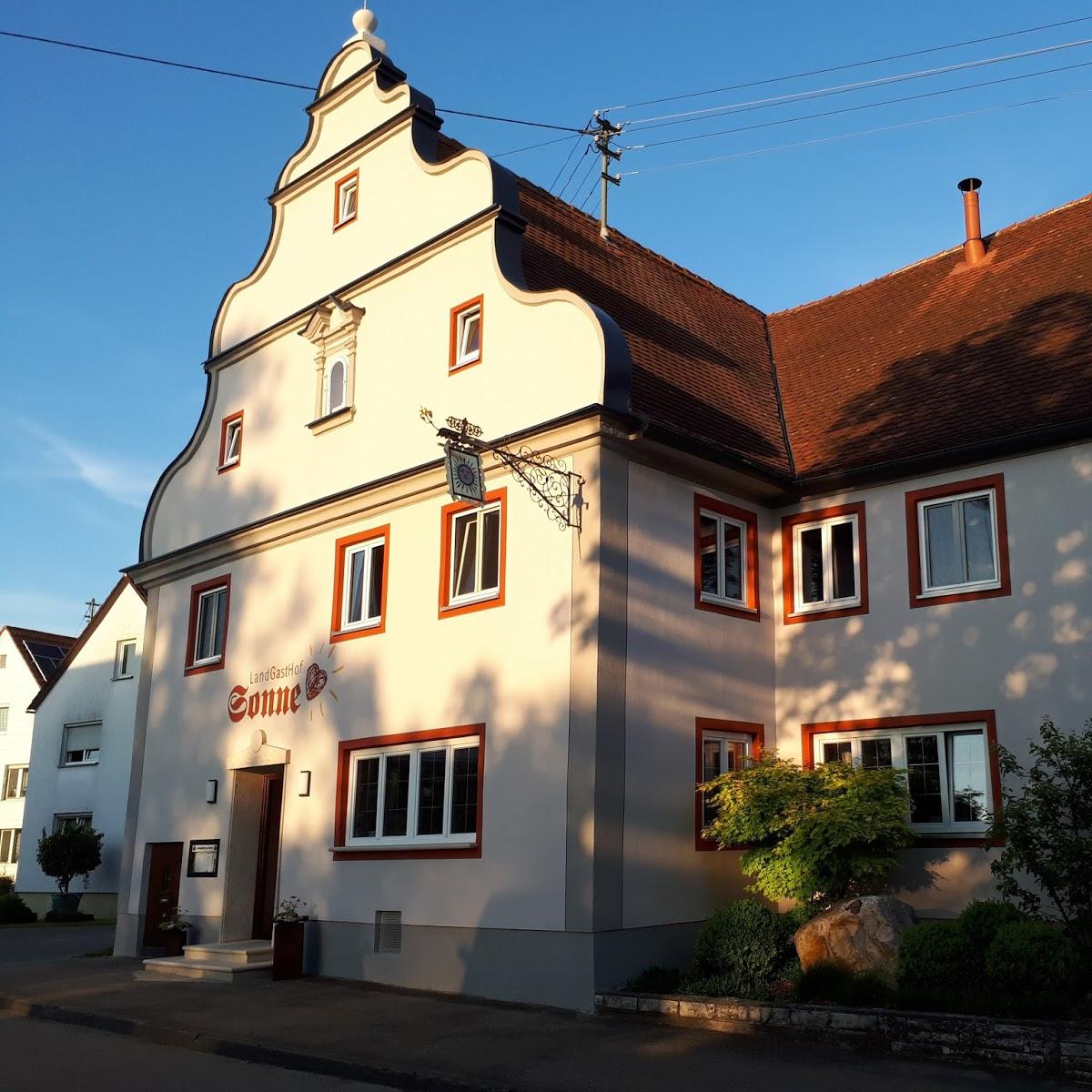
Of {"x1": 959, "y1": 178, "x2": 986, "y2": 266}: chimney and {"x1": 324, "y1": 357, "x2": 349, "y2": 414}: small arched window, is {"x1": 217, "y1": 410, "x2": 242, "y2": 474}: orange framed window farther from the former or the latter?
{"x1": 959, "y1": 178, "x2": 986, "y2": 266}: chimney

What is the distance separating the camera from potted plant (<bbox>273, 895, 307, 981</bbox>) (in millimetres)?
16375

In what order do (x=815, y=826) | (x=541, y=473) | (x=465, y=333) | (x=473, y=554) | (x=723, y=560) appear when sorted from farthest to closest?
(x=465, y=333), (x=723, y=560), (x=473, y=554), (x=541, y=473), (x=815, y=826)

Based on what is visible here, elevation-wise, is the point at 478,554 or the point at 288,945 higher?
the point at 478,554

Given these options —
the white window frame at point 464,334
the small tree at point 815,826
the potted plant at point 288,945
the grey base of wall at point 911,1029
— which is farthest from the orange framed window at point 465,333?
the grey base of wall at point 911,1029

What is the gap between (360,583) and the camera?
1759 centimetres

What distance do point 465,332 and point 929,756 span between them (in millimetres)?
8010

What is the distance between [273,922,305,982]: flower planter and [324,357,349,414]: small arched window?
7.24 meters

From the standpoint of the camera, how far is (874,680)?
15.7 metres

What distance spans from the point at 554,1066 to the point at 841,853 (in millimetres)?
4590

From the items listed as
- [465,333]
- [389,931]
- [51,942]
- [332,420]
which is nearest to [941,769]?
[389,931]

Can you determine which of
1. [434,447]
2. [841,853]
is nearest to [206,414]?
[434,447]

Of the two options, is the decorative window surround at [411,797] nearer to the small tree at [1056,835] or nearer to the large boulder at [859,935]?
the large boulder at [859,935]

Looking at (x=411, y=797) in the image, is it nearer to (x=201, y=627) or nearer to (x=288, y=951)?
(x=288, y=951)

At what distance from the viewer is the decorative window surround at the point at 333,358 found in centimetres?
1839
